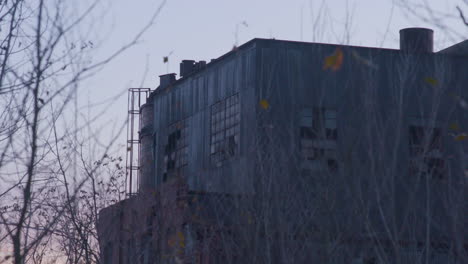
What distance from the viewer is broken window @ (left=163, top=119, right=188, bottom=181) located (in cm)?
2597

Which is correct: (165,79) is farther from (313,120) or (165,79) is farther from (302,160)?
(302,160)

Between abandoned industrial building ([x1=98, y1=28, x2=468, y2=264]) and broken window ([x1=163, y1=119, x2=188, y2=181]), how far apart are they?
0.07 metres

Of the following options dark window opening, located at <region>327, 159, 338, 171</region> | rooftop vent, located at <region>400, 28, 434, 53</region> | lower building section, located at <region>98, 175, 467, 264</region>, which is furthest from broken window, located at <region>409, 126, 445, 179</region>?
dark window opening, located at <region>327, 159, 338, 171</region>

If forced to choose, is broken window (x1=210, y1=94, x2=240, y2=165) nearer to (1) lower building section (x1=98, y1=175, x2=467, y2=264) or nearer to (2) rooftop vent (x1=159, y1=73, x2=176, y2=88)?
(1) lower building section (x1=98, y1=175, x2=467, y2=264)

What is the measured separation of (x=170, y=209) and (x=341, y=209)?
3807mm

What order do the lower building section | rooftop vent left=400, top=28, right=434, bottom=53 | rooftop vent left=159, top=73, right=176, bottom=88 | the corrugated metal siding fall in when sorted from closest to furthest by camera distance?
the lower building section
the corrugated metal siding
rooftop vent left=400, top=28, right=434, bottom=53
rooftop vent left=159, top=73, right=176, bottom=88

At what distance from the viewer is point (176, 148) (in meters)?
26.4

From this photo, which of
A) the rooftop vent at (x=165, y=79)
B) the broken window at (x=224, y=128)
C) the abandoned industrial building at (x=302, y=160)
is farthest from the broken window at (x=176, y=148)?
the rooftop vent at (x=165, y=79)

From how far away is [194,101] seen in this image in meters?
26.1

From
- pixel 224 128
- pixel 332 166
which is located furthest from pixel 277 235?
pixel 224 128

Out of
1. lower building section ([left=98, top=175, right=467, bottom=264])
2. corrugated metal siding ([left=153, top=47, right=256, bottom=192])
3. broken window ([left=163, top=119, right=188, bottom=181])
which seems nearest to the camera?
lower building section ([left=98, top=175, right=467, bottom=264])

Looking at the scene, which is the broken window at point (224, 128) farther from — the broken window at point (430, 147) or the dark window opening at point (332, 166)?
the dark window opening at point (332, 166)

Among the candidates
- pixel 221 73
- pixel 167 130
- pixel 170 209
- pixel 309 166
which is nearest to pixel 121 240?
pixel 170 209

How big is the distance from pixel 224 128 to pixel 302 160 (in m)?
6.79
